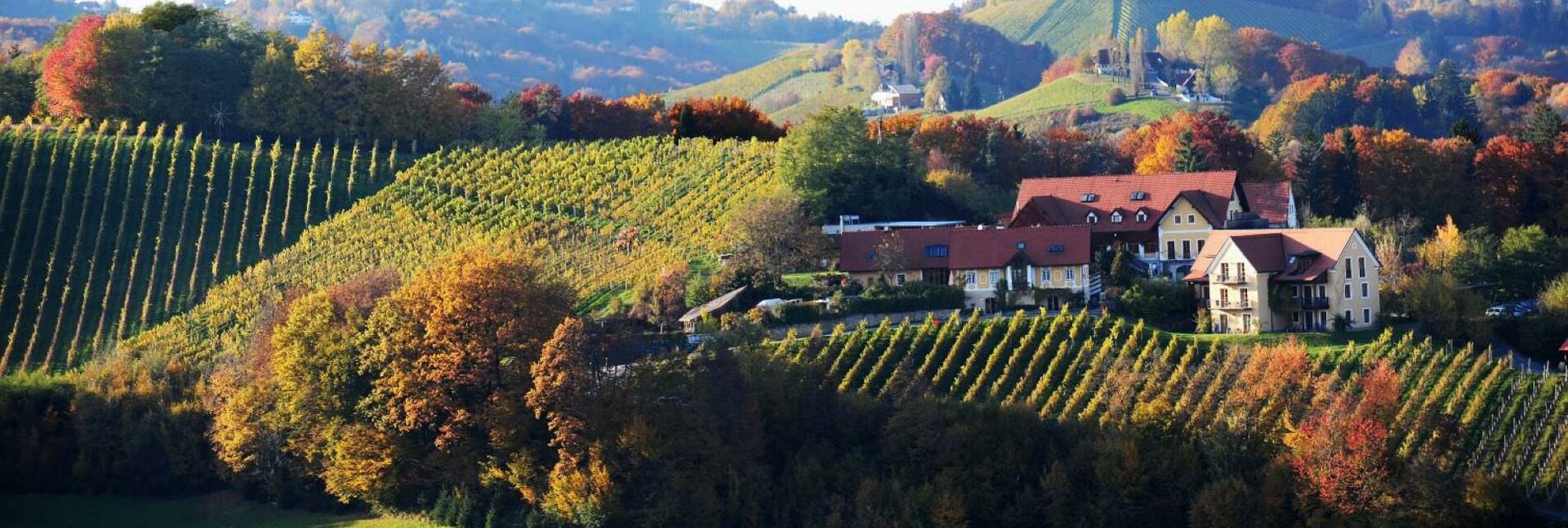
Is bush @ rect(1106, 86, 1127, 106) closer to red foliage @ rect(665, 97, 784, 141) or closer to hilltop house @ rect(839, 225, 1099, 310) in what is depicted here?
red foliage @ rect(665, 97, 784, 141)

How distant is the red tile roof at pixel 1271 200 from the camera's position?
208 feet

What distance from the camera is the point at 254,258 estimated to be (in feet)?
222

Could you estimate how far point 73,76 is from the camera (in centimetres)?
8050

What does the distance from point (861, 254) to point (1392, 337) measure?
14.7m

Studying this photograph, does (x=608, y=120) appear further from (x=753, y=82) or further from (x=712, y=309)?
(x=753, y=82)

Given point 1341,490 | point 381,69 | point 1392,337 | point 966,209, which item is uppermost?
point 381,69

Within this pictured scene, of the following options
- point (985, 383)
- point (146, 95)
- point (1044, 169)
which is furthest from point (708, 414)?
point (146, 95)

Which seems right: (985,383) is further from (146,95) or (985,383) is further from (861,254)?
(146,95)

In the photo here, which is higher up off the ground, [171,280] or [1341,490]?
[171,280]

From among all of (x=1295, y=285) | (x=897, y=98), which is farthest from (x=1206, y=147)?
(x=897, y=98)

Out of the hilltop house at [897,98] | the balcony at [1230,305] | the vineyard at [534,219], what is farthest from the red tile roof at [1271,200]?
the hilltop house at [897,98]

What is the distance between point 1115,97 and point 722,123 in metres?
56.6

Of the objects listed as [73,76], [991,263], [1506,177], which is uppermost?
[73,76]

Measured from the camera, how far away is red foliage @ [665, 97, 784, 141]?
81.3 metres
